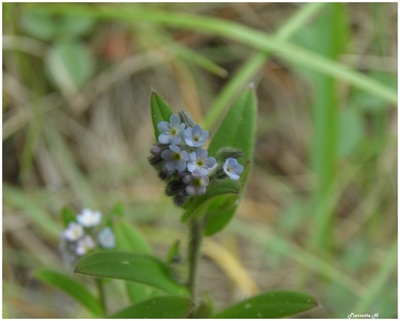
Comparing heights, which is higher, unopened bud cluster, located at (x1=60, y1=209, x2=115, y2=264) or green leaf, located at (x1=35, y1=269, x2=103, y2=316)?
unopened bud cluster, located at (x1=60, y1=209, x2=115, y2=264)

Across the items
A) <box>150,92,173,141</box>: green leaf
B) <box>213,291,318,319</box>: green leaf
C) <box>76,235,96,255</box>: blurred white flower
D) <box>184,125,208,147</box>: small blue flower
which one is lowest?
<box>213,291,318,319</box>: green leaf

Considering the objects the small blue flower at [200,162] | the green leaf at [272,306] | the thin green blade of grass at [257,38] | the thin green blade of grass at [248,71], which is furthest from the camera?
the thin green blade of grass at [248,71]

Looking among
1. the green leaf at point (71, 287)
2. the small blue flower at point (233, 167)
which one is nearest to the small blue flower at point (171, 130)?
the small blue flower at point (233, 167)

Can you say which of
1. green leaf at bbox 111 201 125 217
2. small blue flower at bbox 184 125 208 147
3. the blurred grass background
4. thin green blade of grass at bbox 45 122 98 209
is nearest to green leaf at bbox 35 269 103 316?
green leaf at bbox 111 201 125 217

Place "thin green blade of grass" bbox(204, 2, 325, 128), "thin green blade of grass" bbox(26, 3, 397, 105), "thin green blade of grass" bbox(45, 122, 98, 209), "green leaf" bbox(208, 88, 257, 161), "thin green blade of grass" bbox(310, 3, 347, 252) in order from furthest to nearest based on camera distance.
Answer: "thin green blade of grass" bbox(45, 122, 98, 209) → "thin green blade of grass" bbox(310, 3, 347, 252) → "thin green blade of grass" bbox(204, 2, 325, 128) → "thin green blade of grass" bbox(26, 3, 397, 105) → "green leaf" bbox(208, 88, 257, 161)

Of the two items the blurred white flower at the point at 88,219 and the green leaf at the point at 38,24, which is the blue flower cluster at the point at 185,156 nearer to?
the blurred white flower at the point at 88,219

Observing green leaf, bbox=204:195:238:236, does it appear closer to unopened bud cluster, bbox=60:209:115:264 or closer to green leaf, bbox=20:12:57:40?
unopened bud cluster, bbox=60:209:115:264

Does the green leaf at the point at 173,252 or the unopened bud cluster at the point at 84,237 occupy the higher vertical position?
the unopened bud cluster at the point at 84,237
